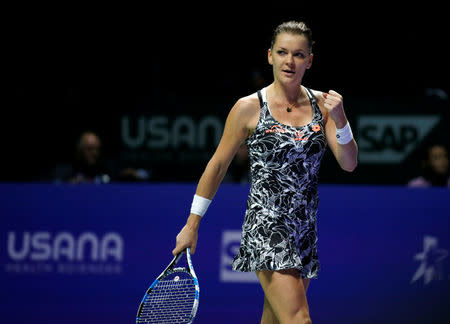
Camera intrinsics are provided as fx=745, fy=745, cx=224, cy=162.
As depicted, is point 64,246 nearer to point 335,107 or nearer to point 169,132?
point 169,132

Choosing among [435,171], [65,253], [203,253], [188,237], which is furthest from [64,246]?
[435,171]

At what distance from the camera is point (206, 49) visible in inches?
344

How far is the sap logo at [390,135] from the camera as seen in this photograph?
680 cm

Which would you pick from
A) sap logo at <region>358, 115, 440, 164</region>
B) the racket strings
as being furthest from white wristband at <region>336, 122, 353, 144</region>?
sap logo at <region>358, 115, 440, 164</region>

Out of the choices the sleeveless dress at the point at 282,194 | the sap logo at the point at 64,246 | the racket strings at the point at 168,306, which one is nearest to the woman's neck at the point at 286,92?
the sleeveless dress at the point at 282,194

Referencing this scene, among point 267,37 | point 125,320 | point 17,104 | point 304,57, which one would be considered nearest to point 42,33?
point 17,104

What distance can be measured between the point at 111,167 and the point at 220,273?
5.78ft

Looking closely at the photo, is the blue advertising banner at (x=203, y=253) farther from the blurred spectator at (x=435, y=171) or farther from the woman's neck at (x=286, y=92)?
the woman's neck at (x=286, y=92)

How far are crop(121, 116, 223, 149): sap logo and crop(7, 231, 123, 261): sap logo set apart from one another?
1677mm

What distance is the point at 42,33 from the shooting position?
880cm

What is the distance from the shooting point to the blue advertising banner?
522cm

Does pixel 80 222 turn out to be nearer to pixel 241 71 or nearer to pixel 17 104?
pixel 17 104

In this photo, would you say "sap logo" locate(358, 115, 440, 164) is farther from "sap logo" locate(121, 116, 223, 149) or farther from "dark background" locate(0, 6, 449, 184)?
"sap logo" locate(121, 116, 223, 149)

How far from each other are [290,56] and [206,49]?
18.5 feet
